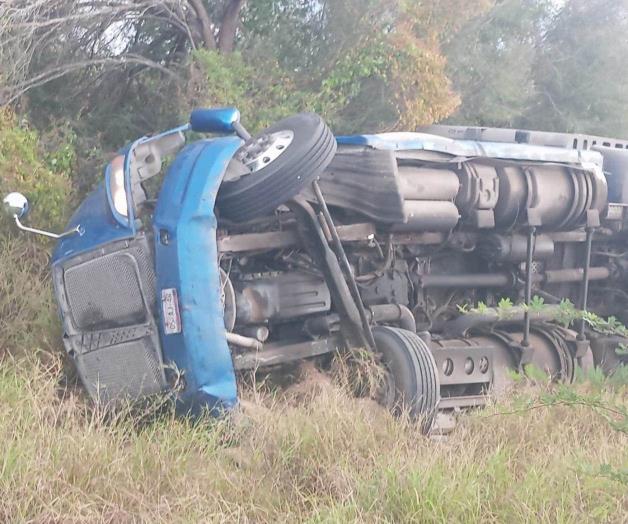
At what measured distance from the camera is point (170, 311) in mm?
4148

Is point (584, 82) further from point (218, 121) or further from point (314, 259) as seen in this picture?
point (218, 121)

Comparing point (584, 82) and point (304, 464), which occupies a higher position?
point (584, 82)

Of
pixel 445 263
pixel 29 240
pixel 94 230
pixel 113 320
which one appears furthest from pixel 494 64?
pixel 113 320

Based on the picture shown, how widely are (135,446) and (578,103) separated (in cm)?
1430

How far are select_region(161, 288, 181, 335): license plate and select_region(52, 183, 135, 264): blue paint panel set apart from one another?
0.39 m

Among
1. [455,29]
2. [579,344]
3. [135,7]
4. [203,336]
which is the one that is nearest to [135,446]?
[203,336]

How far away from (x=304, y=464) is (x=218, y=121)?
6.31ft

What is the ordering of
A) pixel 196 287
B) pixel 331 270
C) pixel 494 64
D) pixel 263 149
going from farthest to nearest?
pixel 494 64
pixel 331 270
pixel 263 149
pixel 196 287

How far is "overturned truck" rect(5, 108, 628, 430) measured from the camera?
4.19m

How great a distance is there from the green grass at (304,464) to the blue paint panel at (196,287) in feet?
0.53

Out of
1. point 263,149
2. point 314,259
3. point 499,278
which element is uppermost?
point 263,149

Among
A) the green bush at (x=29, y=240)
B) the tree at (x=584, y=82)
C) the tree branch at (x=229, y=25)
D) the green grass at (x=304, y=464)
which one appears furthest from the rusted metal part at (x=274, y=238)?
the tree at (x=584, y=82)

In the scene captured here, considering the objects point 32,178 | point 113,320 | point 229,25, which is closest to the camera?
point 113,320

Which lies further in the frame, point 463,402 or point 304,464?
point 463,402
